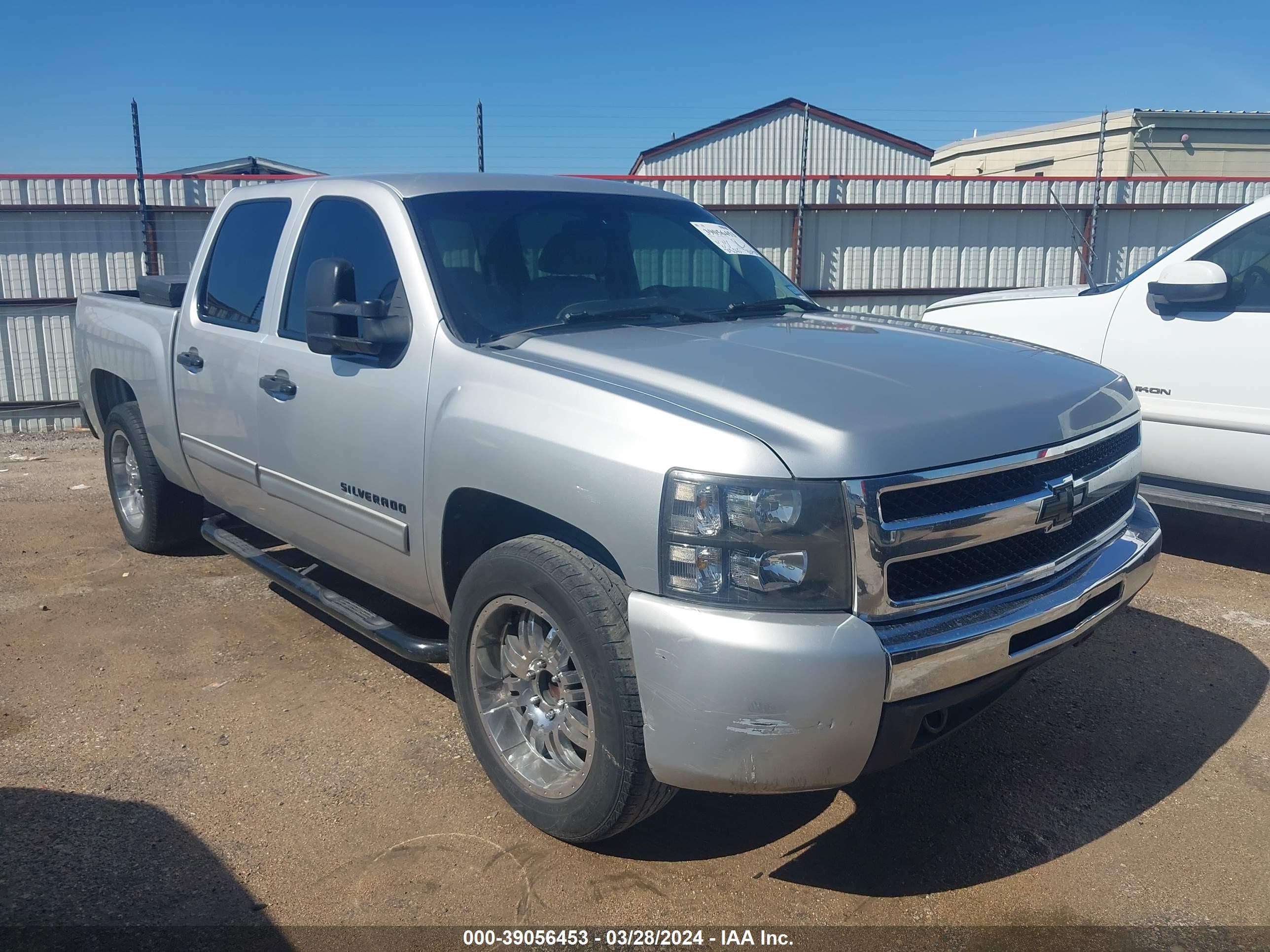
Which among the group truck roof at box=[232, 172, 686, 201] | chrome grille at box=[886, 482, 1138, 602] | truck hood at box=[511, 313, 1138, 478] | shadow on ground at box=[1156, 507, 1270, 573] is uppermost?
truck roof at box=[232, 172, 686, 201]

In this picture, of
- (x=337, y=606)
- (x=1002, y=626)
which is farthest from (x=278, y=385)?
(x=1002, y=626)

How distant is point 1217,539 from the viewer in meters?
6.14

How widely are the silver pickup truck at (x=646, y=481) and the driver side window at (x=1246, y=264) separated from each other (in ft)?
7.26

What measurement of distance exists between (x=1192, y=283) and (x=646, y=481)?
386cm

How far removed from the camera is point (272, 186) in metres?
4.61

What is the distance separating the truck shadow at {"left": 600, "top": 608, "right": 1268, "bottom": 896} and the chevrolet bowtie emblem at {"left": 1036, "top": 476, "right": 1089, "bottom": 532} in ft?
1.91

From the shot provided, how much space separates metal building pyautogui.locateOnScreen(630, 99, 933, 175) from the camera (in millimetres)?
27547

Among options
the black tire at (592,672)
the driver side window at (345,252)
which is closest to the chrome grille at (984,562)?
the black tire at (592,672)

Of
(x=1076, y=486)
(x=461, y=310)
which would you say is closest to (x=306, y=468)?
(x=461, y=310)

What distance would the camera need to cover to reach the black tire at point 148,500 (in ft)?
18.1

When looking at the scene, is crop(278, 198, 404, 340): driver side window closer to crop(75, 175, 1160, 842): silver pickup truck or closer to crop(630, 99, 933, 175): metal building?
crop(75, 175, 1160, 842): silver pickup truck

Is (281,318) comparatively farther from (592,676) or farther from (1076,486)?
(1076,486)

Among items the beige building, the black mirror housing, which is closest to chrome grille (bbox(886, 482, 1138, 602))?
the black mirror housing

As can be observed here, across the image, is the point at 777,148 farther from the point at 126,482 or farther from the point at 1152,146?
the point at 126,482
